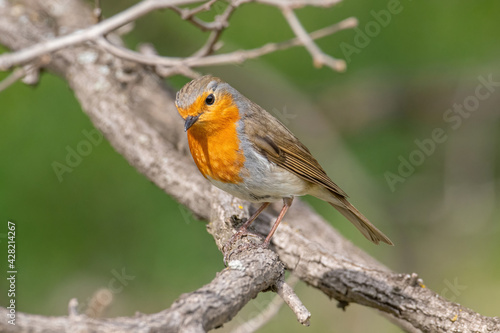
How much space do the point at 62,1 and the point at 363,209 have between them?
347 cm

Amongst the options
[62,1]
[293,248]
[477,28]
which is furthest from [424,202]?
[62,1]

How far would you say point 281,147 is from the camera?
3904 millimetres

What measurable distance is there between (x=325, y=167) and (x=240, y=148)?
3217mm

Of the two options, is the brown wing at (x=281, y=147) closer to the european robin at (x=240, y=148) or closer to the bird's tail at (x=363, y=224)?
the european robin at (x=240, y=148)

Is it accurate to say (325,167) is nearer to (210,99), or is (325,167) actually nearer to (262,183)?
(262,183)

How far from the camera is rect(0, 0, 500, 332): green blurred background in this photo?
19.1ft

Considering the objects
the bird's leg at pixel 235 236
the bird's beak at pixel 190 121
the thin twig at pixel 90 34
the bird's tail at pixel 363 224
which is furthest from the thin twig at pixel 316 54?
the bird's tail at pixel 363 224

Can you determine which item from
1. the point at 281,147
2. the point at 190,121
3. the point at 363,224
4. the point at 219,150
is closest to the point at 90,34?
the point at 190,121

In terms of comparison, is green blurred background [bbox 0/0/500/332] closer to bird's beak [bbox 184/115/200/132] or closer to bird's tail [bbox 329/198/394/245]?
bird's tail [bbox 329/198/394/245]

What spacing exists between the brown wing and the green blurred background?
170 centimetres

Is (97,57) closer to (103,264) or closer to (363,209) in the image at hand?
(103,264)

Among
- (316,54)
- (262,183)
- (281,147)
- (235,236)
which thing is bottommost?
(235,236)

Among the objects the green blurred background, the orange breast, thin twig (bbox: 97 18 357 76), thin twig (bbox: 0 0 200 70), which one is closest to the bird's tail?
the orange breast

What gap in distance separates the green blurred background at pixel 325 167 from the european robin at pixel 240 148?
1747 millimetres
